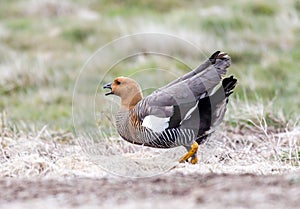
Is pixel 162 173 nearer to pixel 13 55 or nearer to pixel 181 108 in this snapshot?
pixel 181 108

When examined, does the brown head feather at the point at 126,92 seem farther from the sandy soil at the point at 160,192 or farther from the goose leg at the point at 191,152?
the sandy soil at the point at 160,192

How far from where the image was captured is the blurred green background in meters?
11.5

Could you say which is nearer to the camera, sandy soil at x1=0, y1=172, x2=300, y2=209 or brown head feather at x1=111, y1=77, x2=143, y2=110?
sandy soil at x1=0, y1=172, x2=300, y2=209

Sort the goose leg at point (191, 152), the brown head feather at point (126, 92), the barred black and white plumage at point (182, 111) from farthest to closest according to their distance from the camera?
the brown head feather at point (126, 92), the goose leg at point (191, 152), the barred black and white plumage at point (182, 111)

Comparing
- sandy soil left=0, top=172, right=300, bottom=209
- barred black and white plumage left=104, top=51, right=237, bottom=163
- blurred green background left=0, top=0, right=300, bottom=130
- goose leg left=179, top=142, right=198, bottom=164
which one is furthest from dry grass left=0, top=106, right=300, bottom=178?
blurred green background left=0, top=0, right=300, bottom=130

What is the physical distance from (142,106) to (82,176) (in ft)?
2.34

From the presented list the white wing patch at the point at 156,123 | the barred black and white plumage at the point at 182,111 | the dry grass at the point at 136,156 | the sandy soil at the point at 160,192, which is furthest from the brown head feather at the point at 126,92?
the sandy soil at the point at 160,192

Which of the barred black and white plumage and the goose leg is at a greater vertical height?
the barred black and white plumage

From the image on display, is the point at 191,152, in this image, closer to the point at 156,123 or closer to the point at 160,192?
the point at 156,123

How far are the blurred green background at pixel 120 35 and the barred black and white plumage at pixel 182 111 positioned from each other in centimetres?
298

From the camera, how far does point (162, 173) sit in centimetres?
582

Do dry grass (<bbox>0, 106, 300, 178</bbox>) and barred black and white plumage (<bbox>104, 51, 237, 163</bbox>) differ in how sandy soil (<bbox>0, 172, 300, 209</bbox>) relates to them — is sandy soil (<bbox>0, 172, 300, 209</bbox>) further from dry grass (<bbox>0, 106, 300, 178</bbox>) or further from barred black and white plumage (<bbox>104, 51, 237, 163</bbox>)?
barred black and white plumage (<bbox>104, 51, 237, 163</bbox>)

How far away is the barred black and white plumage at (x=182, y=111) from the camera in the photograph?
6.02 m

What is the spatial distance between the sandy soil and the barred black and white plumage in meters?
0.47
